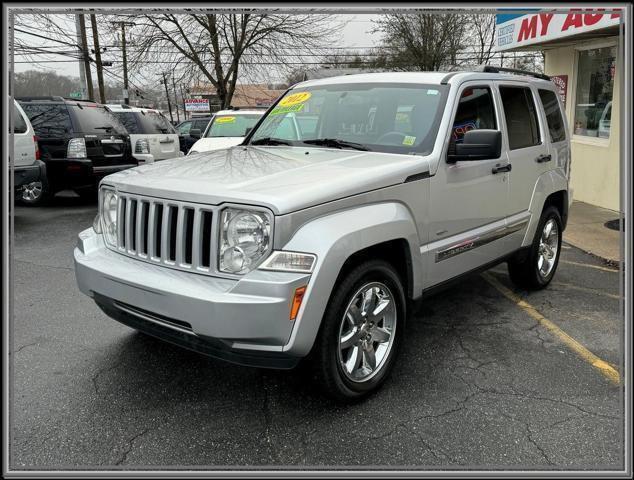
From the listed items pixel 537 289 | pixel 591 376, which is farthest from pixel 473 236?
pixel 537 289

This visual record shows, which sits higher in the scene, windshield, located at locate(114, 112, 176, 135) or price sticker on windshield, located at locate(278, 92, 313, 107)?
windshield, located at locate(114, 112, 176, 135)

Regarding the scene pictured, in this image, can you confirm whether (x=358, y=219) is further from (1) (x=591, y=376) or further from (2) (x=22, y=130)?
(2) (x=22, y=130)

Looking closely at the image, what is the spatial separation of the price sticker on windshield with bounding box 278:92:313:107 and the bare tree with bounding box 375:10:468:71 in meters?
19.4

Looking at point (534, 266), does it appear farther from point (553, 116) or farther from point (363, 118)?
point (363, 118)

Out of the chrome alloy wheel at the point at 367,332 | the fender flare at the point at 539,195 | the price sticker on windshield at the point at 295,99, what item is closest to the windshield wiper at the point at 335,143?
the price sticker on windshield at the point at 295,99

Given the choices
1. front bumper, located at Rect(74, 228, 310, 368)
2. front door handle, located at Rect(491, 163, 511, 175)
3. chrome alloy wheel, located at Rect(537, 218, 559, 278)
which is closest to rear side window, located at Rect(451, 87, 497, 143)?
front door handle, located at Rect(491, 163, 511, 175)

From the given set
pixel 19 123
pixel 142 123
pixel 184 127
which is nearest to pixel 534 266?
pixel 19 123

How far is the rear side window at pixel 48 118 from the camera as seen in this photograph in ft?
31.2

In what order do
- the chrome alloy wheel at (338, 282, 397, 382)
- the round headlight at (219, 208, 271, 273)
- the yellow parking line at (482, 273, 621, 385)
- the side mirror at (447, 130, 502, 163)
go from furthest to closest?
the yellow parking line at (482, 273, 621, 385), the side mirror at (447, 130, 502, 163), the chrome alloy wheel at (338, 282, 397, 382), the round headlight at (219, 208, 271, 273)

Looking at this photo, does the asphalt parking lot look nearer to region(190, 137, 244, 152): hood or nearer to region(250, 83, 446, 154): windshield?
region(250, 83, 446, 154): windshield

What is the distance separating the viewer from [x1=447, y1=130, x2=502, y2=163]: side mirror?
364 centimetres

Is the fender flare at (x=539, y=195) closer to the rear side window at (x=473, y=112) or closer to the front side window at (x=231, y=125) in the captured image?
the rear side window at (x=473, y=112)

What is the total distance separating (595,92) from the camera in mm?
9969

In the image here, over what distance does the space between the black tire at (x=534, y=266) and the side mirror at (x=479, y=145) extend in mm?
1610
